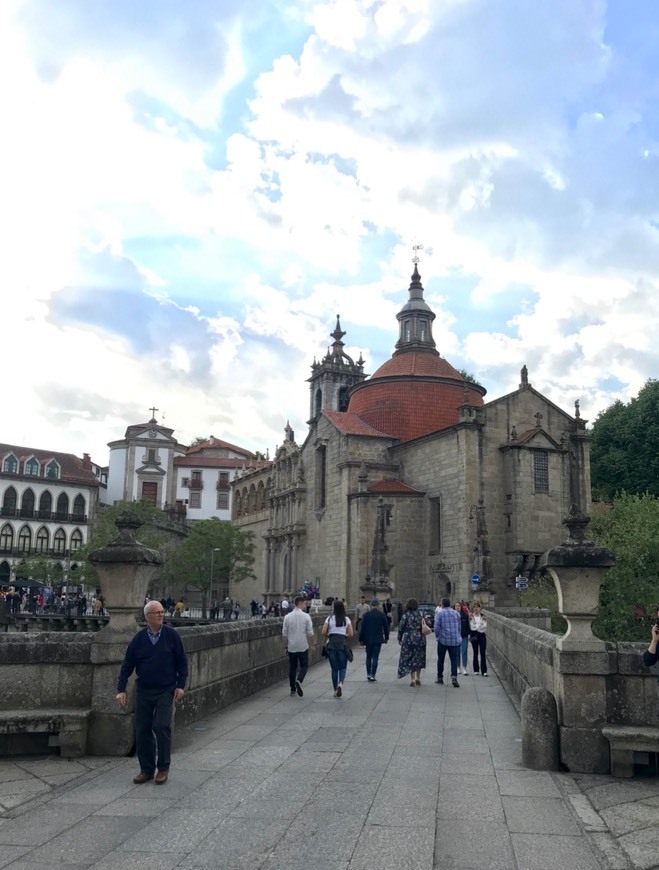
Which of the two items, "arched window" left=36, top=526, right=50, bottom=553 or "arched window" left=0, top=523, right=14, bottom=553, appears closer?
"arched window" left=0, top=523, right=14, bottom=553

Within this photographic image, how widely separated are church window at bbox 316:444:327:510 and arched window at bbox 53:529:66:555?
1149 inches

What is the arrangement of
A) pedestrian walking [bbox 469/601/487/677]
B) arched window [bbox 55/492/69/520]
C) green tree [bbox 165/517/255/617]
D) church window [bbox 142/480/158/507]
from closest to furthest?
1. pedestrian walking [bbox 469/601/487/677]
2. green tree [bbox 165/517/255/617]
3. arched window [bbox 55/492/69/520]
4. church window [bbox 142/480/158/507]

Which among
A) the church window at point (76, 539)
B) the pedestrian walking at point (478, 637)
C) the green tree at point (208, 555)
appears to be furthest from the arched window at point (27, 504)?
the pedestrian walking at point (478, 637)

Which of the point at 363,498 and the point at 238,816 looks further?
the point at 363,498

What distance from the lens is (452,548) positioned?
130 ft

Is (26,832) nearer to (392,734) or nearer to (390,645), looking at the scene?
(392,734)

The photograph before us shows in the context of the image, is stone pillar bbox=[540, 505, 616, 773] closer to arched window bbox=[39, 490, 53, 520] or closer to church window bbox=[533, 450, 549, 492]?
church window bbox=[533, 450, 549, 492]

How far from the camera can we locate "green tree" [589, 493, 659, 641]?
26.6 meters

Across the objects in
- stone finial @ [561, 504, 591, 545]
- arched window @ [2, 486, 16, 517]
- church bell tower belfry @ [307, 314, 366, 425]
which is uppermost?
church bell tower belfry @ [307, 314, 366, 425]

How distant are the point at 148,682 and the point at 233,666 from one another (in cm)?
494

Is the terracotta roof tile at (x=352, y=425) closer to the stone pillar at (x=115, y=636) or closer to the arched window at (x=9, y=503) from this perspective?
the arched window at (x=9, y=503)

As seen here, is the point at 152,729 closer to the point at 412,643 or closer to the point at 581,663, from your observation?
the point at 581,663

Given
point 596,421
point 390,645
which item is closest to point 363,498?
point 390,645

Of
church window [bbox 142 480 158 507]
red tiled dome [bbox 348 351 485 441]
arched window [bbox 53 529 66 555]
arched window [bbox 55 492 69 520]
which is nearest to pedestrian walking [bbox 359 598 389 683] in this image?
red tiled dome [bbox 348 351 485 441]
